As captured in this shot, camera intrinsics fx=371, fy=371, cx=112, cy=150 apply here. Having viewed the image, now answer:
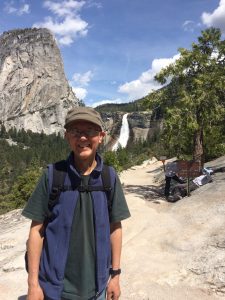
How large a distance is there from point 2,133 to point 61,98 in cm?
3399

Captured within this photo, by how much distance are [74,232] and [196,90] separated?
36.7 ft

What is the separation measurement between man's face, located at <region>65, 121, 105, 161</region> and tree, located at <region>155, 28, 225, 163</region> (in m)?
10.3

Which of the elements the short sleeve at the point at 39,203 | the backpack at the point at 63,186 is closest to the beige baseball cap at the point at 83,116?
the backpack at the point at 63,186

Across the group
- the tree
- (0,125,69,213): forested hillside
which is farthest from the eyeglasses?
(0,125,69,213): forested hillside

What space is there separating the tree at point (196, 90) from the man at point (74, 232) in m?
10.4

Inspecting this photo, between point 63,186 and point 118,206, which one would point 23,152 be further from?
point 63,186

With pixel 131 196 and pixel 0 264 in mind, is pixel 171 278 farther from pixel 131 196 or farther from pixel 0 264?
pixel 131 196

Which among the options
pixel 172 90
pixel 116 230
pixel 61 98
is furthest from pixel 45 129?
pixel 116 230

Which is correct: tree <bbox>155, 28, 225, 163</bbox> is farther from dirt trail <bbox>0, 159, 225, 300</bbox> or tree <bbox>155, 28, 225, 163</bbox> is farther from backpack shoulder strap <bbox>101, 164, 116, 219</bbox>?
backpack shoulder strap <bbox>101, 164, 116, 219</bbox>

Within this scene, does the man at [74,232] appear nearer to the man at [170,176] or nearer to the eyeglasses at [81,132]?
the eyeglasses at [81,132]

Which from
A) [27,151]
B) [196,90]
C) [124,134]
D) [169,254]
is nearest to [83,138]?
[169,254]

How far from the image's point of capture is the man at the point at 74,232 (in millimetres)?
2857

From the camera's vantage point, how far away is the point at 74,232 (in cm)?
289

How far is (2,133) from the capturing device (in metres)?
157
